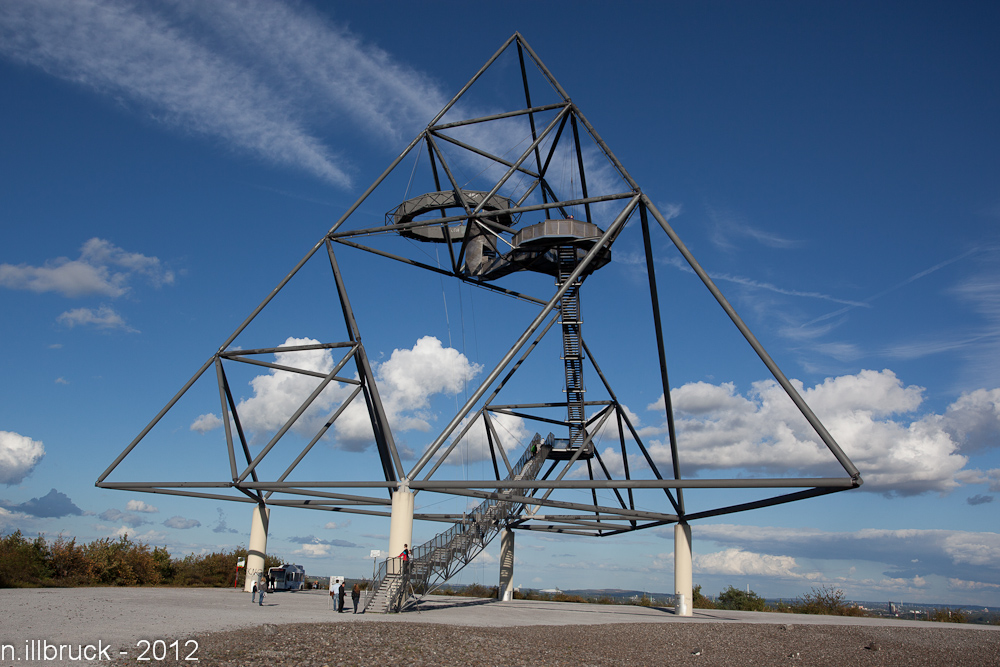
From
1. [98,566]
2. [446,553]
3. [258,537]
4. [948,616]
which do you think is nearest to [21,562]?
[98,566]

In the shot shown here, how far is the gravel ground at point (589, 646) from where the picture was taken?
39.6ft

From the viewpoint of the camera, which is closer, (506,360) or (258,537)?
(506,360)

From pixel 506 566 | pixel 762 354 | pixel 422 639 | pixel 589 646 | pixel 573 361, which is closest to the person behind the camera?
pixel 422 639

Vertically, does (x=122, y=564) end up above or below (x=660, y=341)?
below

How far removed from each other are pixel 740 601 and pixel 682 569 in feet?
61.5

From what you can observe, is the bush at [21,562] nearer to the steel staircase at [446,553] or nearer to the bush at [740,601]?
the steel staircase at [446,553]

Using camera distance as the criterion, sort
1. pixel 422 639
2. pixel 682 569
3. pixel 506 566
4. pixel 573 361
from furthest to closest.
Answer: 1. pixel 506 566
2. pixel 573 361
3. pixel 682 569
4. pixel 422 639

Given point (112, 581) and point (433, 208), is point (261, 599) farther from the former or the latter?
point (112, 581)

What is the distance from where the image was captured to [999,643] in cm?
1944

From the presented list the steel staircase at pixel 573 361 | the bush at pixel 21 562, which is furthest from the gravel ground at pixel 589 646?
the bush at pixel 21 562

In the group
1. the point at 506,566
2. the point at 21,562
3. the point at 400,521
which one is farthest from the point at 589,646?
the point at 21,562

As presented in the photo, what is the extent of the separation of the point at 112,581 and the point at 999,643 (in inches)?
1470

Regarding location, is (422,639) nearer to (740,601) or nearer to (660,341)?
(660,341)

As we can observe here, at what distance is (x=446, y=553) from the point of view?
25.2 metres
